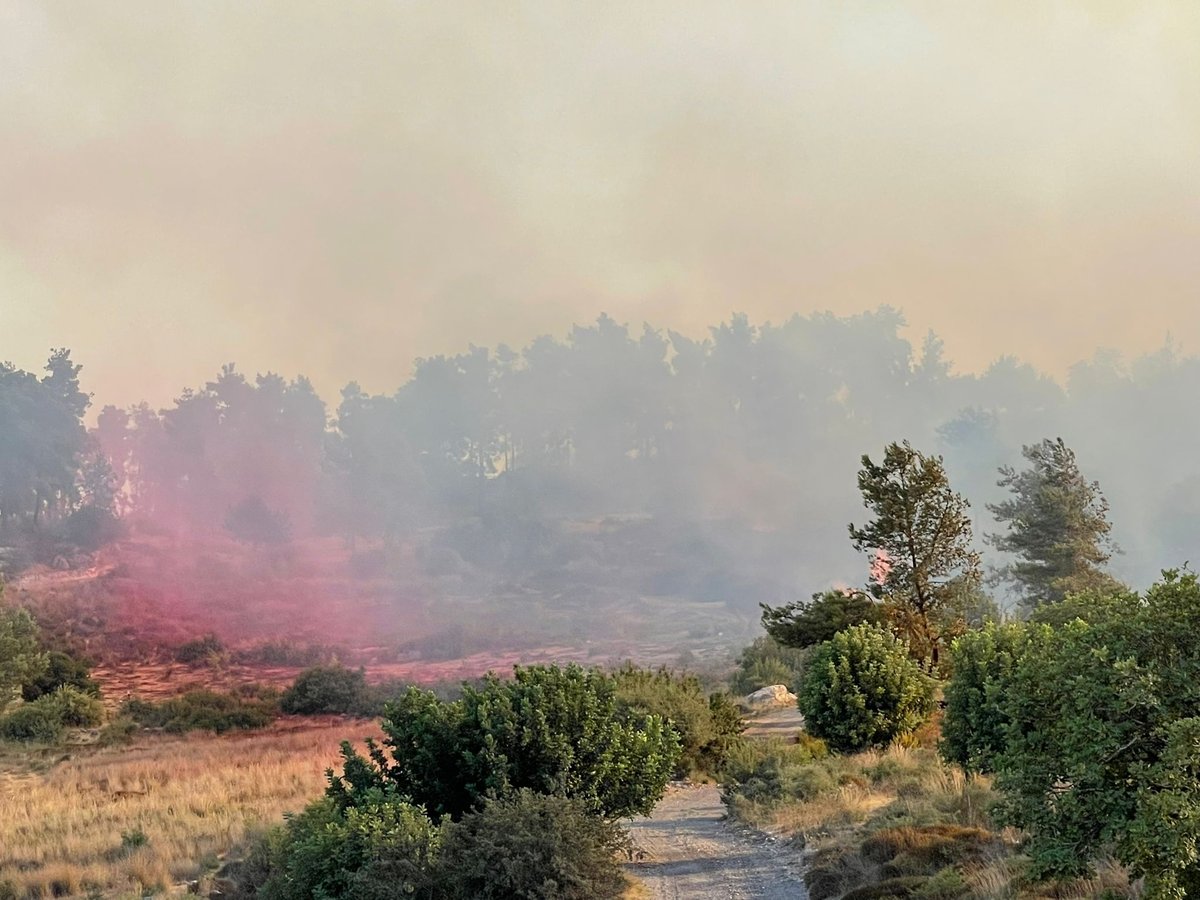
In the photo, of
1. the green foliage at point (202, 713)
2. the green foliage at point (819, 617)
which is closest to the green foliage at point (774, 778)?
the green foliage at point (819, 617)

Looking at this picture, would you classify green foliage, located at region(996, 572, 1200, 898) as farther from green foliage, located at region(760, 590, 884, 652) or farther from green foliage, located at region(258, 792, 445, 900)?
green foliage, located at region(760, 590, 884, 652)

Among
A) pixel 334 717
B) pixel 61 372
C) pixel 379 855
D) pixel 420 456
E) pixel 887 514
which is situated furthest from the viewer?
pixel 420 456

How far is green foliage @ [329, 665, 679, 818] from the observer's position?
43.3 feet

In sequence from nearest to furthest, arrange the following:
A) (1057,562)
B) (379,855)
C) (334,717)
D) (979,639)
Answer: (379,855)
(979,639)
(1057,562)
(334,717)

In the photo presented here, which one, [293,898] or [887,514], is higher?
[887,514]

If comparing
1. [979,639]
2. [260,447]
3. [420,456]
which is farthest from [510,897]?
[420,456]

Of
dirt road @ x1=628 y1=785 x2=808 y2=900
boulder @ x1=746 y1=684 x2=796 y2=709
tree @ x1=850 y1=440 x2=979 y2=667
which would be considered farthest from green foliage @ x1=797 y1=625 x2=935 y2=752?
boulder @ x1=746 y1=684 x2=796 y2=709

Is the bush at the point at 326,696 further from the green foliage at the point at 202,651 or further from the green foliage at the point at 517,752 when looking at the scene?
the green foliage at the point at 517,752

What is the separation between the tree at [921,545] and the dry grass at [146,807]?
2108 centimetres

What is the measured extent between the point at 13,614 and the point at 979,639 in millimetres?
49890

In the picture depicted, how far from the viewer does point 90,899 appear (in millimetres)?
15070

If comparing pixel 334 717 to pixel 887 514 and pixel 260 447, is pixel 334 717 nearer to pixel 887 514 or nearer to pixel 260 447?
pixel 887 514

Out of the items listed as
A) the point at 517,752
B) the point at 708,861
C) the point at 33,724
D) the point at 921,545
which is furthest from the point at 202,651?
the point at 517,752

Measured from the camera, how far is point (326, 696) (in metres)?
52.3
